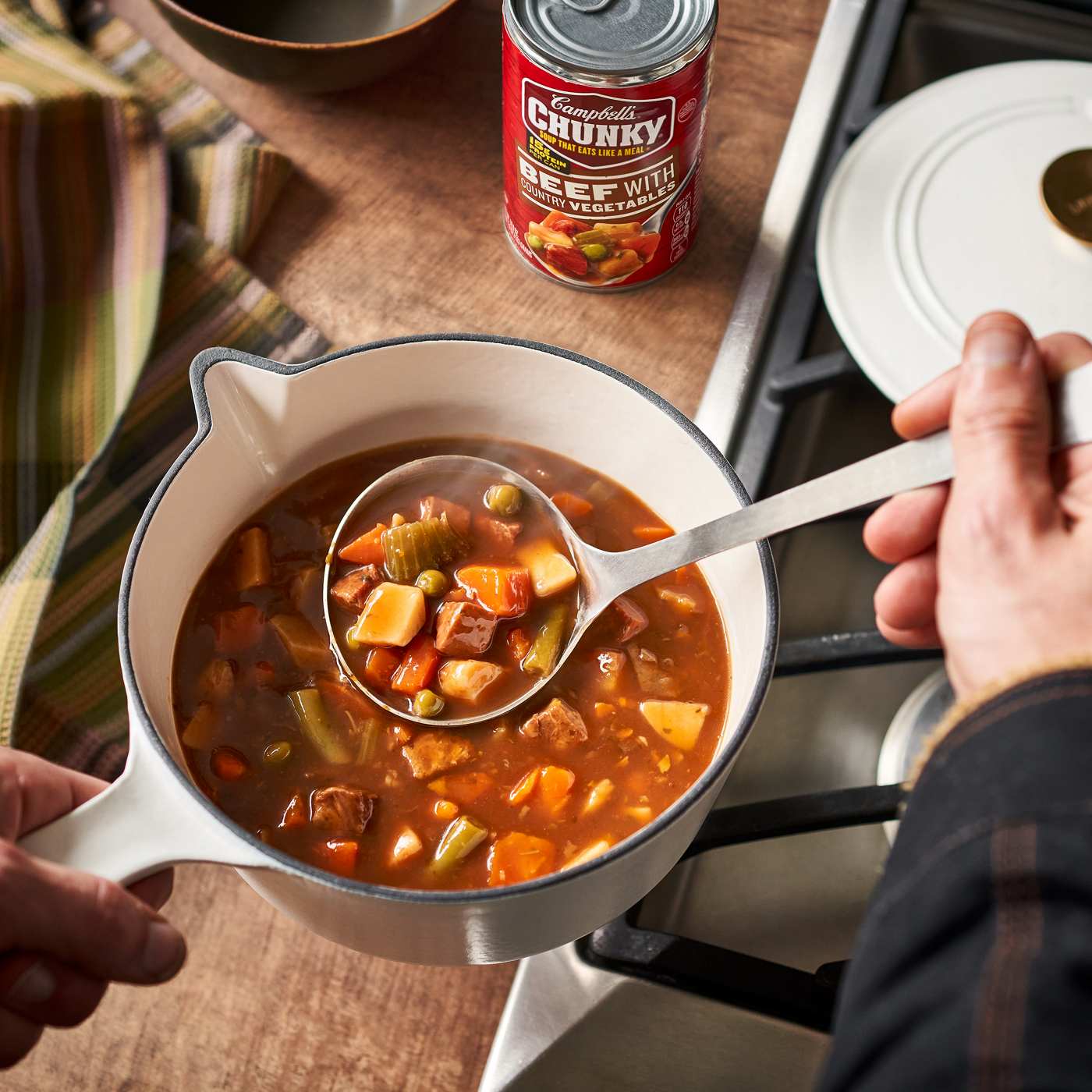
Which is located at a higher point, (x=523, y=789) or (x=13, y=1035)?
(x=13, y=1035)

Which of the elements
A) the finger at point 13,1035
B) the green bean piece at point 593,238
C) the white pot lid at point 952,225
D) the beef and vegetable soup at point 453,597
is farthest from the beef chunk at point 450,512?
the finger at point 13,1035

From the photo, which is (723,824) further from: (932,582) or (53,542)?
(53,542)

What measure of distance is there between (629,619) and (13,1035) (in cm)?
69

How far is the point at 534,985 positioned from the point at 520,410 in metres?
0.63

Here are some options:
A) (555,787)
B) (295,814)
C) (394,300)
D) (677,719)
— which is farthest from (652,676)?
(394,300)

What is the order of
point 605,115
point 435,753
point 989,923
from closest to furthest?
point 989,923 < point 435,753 < point 605,115

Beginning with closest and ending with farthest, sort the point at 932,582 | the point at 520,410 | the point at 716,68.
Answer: the point at 932,582 → the point at 520,410 → the point at 716,68

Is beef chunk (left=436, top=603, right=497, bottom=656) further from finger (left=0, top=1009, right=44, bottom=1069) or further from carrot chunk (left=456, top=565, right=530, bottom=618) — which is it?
finger (left=0, top=1009, right=44, bottom=1069)

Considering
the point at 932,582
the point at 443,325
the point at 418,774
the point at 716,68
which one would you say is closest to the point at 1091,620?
the point at 932,582

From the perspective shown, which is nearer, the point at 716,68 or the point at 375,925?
the point at 375,925

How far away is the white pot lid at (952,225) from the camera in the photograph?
1376 mm

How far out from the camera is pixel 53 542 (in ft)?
4.42

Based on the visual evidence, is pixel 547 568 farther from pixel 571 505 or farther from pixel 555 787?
pixel 555 787

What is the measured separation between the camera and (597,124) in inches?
49.8
